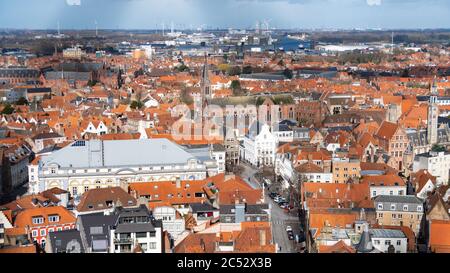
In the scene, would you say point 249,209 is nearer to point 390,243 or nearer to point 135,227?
point 390,243

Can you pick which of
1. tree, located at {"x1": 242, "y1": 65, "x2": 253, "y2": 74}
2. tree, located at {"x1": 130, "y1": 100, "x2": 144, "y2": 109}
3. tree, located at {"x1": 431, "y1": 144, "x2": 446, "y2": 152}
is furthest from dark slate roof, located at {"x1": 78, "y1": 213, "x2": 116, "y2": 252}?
tree, located at {"x1": 242, "y1": 65, "x2": 253, "y2": 74}

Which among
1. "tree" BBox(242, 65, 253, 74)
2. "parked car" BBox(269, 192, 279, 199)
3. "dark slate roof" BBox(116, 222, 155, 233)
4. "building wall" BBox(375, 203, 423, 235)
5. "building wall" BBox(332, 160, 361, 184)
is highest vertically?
"tree" BBox(242, 65, 253, 74)

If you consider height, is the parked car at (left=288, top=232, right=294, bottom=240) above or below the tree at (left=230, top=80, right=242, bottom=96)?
below

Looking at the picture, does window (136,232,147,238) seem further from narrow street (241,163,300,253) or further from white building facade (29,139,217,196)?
white building facade (29,139,217,196)

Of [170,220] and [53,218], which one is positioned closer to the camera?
[170,220]

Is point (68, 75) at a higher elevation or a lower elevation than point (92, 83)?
higher

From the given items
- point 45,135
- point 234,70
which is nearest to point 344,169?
point 45,135

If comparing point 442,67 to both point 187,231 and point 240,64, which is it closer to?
point 240,64

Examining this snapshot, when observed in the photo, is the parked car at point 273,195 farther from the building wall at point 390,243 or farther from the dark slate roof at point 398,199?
the building wall at point 390,243
